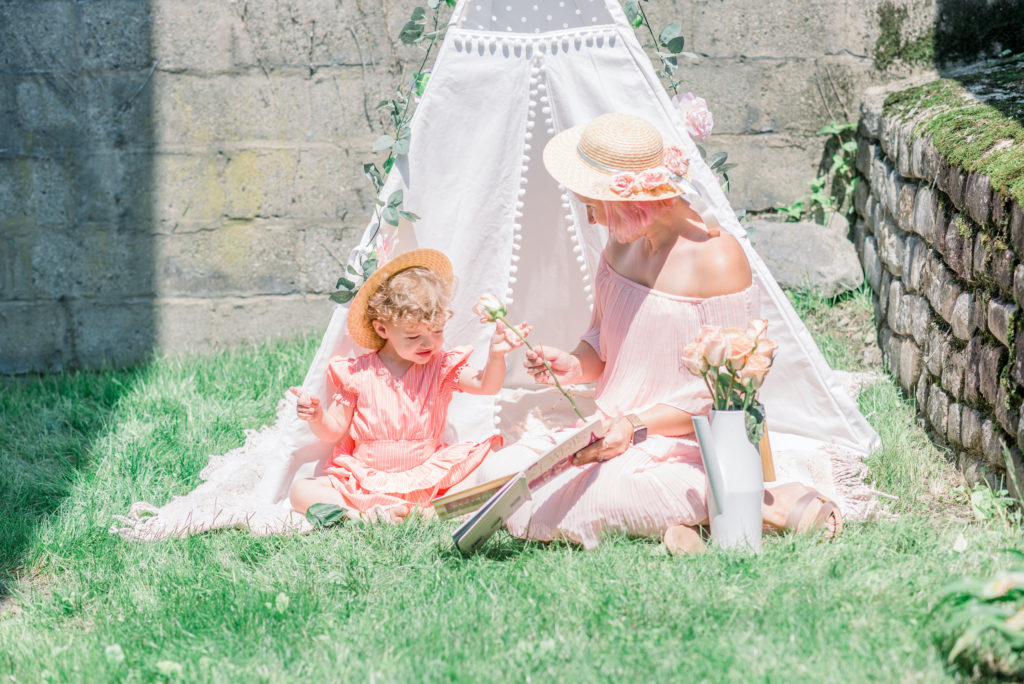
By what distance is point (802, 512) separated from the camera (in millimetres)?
2652

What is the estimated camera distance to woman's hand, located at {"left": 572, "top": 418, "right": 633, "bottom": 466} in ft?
8.94

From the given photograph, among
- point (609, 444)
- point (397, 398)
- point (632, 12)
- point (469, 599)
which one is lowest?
point (469, 599)

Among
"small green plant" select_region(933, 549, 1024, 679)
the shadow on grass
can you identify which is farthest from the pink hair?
the shadow on grass

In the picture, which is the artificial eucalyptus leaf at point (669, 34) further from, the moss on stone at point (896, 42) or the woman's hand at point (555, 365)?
the moss on stone at point (896, 42)

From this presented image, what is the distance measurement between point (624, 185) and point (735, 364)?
597mm

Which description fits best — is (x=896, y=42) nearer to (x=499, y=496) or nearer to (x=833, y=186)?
(x=833, y=186)

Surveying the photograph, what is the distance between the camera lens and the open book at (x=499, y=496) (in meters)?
2.57

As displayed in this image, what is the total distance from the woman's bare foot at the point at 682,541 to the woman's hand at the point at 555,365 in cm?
66

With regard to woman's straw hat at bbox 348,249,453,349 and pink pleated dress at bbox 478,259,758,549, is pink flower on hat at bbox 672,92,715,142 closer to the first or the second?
pink pleated dress at bbox 478,259,758,549

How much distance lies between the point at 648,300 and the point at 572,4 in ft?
3.37

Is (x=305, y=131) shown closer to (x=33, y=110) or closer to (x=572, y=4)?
(x=33, y=110)

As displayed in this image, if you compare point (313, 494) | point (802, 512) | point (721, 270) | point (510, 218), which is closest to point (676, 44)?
point (510, 218)

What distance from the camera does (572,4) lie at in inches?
126

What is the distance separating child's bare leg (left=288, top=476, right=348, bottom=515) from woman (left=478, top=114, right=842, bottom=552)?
20.3 inches
